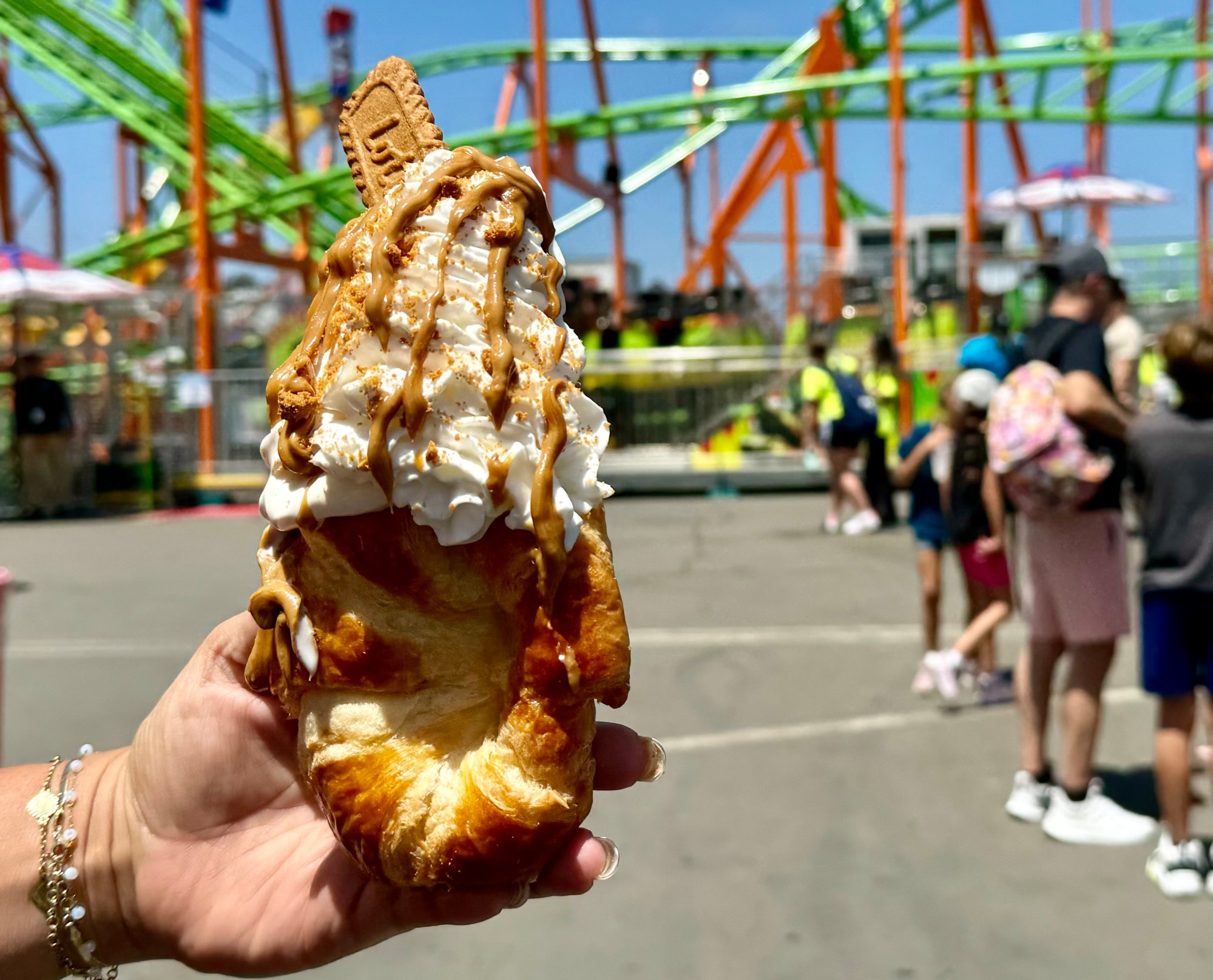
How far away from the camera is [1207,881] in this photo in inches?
150

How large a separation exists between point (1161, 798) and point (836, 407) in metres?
7.75

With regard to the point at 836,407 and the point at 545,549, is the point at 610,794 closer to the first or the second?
the point at 545,549

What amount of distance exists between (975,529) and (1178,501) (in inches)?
69.9

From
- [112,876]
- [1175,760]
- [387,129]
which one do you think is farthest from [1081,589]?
[112,876]

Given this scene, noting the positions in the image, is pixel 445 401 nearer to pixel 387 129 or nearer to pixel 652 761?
pixel 387 129

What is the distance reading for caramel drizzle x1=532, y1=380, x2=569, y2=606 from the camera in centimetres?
151

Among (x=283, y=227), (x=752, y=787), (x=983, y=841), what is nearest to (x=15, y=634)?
(x=752, y=787)

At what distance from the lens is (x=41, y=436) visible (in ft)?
46.7

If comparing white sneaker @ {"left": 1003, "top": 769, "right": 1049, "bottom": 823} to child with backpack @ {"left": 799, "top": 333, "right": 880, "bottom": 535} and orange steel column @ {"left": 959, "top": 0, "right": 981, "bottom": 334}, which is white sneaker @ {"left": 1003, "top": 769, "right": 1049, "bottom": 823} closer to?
child with backpack @ {"left": 799, "top": 333, "right": 880, "bottom": 535}

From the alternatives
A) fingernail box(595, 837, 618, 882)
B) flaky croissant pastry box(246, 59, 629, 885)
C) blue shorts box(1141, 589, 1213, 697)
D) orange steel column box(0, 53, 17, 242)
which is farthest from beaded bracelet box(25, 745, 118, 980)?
orange steel column box(0, 53, 17, 242)

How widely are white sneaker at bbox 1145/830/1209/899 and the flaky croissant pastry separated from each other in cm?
313

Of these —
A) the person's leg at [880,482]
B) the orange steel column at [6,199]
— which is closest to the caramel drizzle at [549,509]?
the person's leg at [880,482]

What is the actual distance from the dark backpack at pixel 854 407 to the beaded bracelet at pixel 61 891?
995 cm

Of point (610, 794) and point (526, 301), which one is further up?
point (526, 301)
